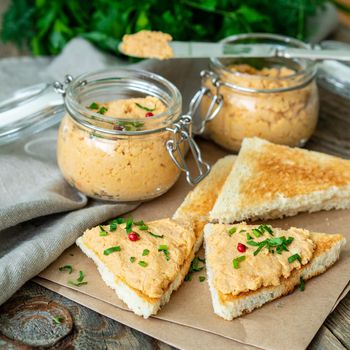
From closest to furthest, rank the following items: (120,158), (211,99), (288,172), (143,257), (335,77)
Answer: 1. (143,257)
2. (120,158)
3. (288,172)
4. (211,99)
5. (335,77)

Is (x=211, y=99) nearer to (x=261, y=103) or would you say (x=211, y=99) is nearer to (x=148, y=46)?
(x=261, y=103)

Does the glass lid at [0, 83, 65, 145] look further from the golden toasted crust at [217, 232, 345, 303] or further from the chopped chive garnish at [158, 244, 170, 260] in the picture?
the golden toasted crust at [217, 232, 345, 303]

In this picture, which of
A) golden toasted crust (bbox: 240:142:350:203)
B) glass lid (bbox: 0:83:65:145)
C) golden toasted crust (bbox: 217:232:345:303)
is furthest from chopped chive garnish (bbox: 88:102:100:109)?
golden toasted crust (bbox: 217:232:345:303)

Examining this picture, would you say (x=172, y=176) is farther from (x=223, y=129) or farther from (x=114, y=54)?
(x=114, y=54)

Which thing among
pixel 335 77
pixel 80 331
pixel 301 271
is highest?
pixel 335 77

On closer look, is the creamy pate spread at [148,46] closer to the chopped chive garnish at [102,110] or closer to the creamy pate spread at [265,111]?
the creamy pate spread at [265,111]

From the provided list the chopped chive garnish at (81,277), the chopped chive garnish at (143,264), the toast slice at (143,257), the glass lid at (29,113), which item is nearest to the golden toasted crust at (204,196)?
the toast slice at (143,257)

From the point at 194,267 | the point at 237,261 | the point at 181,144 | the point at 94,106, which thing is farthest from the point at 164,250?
the point at 94,106

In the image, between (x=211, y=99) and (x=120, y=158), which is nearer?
(x=120, y=158)
